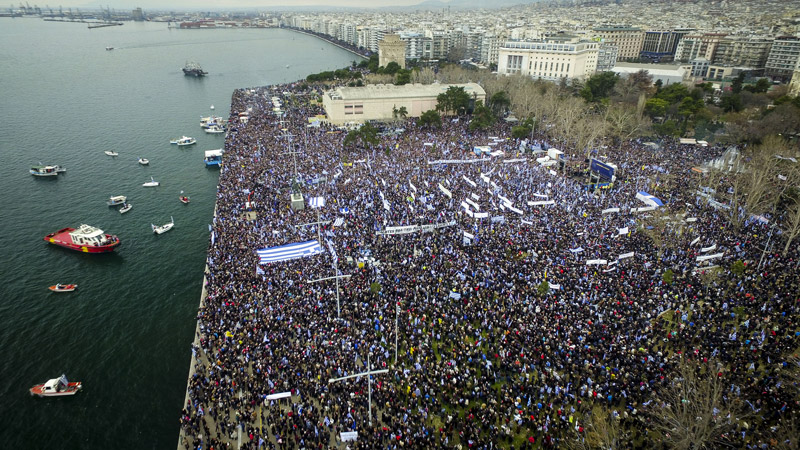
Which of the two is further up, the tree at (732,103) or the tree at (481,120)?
the tree at (732,103)

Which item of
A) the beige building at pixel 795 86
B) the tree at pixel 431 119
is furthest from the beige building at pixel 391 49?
the beige building at pixel 795 86

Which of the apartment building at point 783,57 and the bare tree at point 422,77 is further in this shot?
the apartment building at point 783,57

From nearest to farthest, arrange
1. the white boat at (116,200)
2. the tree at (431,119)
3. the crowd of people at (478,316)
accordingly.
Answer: the crowd of people at (478,316), the white boat at (116,200), the tree at (431,119)

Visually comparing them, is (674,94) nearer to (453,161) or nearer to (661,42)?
(453,161)

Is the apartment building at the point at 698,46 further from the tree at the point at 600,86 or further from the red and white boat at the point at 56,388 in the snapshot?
the red and white boat at the point at 56,388

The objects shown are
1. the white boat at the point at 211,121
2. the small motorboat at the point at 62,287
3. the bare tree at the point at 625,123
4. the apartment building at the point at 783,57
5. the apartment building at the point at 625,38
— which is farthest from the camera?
the apartment building at the point at 625,38

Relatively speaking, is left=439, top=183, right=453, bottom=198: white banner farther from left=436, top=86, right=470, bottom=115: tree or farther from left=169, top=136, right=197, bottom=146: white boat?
left=169, top=136, right=197, bottom=146: white boat

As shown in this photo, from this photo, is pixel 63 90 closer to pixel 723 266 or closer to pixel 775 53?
pixel 723 266

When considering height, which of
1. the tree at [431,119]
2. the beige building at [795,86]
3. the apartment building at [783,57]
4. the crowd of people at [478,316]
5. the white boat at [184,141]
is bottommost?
the white boat at [184,141]
